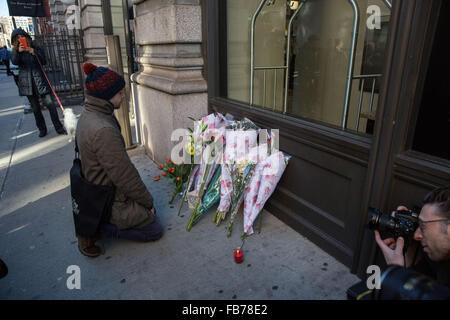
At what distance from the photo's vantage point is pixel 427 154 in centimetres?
189

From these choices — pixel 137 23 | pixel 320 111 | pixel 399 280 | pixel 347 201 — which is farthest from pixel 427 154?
pixel 137 23

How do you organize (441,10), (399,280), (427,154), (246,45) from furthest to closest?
1. (246,45)
2. (427,154)
3. (441,10)
4. (399,280)

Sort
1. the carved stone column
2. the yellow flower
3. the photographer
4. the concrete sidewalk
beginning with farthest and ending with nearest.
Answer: the carved stone column → the yellow flower → the concrete sidewalk → the photographer

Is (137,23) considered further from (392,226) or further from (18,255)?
(392,226)

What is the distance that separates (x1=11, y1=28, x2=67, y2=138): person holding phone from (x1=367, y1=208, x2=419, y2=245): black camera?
6.38 m

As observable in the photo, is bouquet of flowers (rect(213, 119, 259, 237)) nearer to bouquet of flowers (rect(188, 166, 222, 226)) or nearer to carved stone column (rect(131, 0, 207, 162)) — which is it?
bouquet of flowers (rect(188, 166, 222, 226))

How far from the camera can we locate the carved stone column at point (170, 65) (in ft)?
12.0

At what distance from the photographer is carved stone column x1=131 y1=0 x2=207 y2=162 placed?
3.66m

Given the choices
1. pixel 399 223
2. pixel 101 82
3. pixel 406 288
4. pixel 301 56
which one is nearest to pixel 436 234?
pixel 399 223

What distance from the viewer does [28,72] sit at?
5.98 m

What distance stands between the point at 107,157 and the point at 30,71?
16.2 ft

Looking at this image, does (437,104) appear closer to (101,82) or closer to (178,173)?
(101,82)

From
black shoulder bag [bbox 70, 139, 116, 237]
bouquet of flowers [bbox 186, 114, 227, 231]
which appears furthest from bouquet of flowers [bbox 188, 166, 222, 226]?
black shoulder bag [bbox 70, 139, 116, 237]

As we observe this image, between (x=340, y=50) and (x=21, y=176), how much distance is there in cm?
476
